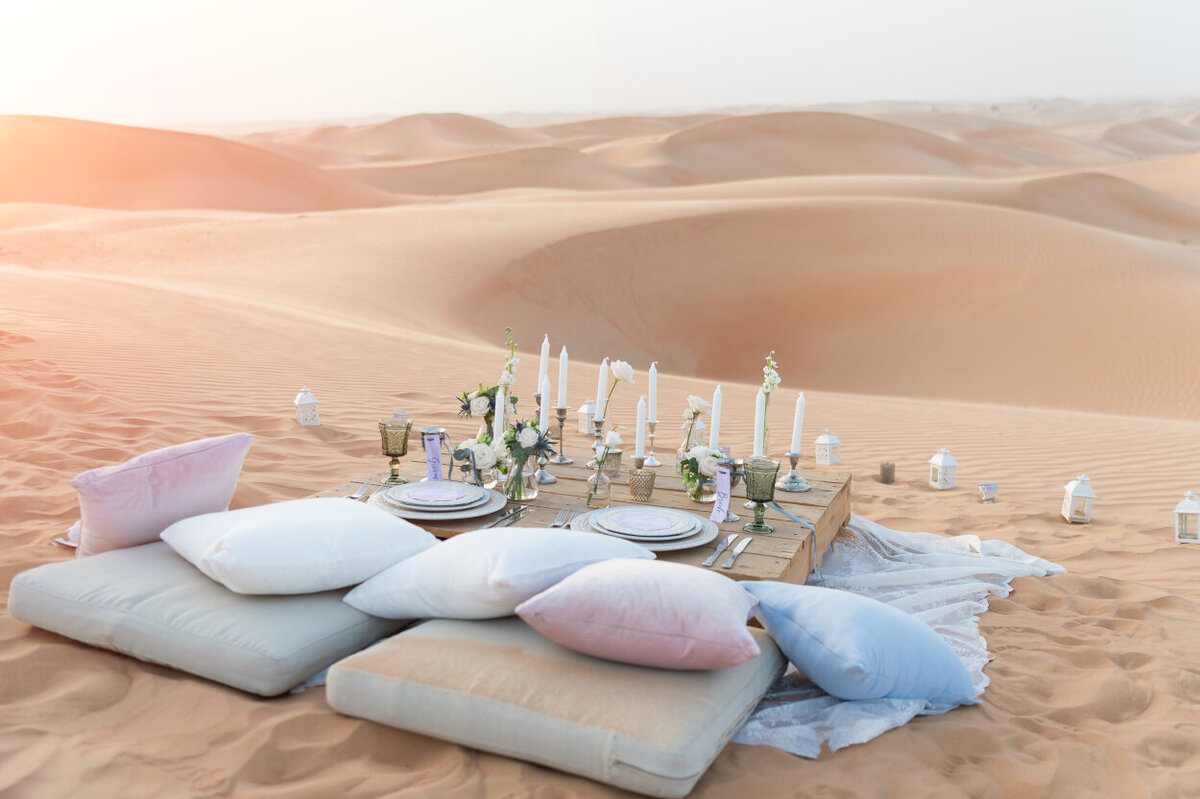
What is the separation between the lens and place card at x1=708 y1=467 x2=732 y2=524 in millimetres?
3766

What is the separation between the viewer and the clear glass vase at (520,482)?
4.00m

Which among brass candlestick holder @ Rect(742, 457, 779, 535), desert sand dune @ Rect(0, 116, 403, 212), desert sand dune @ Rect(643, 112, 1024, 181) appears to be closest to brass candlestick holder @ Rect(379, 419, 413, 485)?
brass candlestick holder @ Rect(742, 457, 779, 535)

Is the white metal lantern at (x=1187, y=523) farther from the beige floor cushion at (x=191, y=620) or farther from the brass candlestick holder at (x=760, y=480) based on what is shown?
the beige floor cushion at (x=191, y=620)

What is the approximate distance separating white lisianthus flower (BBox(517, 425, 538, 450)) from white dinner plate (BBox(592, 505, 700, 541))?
1.40 ft

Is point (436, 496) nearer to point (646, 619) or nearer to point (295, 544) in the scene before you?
point (295, 544)

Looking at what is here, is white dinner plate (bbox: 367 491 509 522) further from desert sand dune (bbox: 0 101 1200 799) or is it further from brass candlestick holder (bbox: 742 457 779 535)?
brass candlestick holder (bbox: 742 457 779 535)

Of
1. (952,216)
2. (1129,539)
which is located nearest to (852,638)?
(1129,539)

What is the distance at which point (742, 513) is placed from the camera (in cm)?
404

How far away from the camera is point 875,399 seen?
11148 millimetres

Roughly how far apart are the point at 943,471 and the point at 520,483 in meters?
3.66

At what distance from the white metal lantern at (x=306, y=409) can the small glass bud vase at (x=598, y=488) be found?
343cm

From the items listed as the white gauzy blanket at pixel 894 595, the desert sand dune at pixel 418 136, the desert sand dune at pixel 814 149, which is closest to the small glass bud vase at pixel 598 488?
the white gauzy blanket at pixel 894 595

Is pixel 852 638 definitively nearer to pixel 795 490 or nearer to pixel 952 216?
pixel 795 490

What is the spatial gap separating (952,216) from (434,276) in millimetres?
11070
